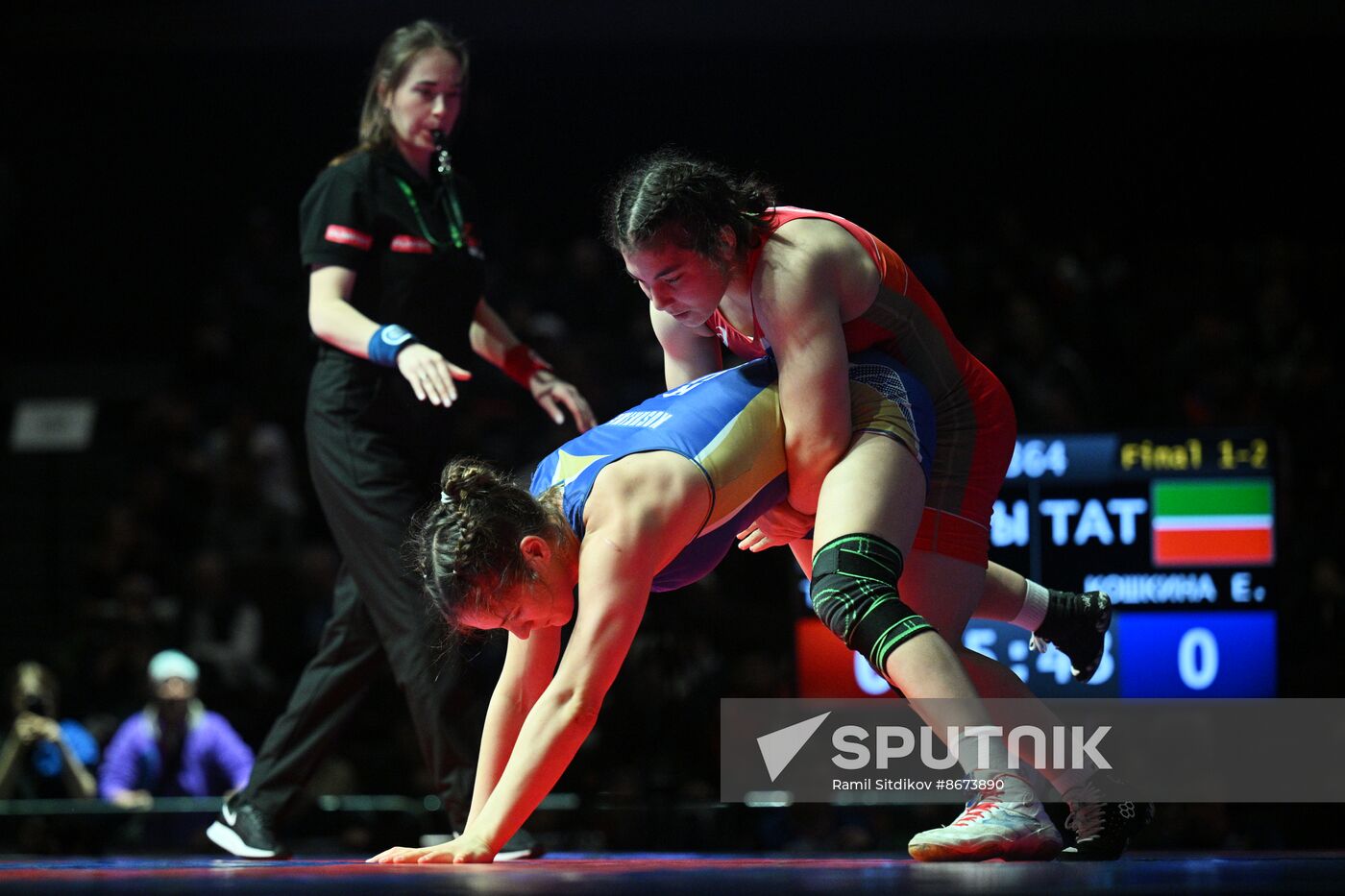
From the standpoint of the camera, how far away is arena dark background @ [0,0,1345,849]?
750cm

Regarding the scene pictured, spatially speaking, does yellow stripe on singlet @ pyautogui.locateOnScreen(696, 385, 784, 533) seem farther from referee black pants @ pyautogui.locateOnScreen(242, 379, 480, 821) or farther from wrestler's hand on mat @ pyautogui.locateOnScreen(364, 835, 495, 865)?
referee black pants @ pyautogui.locateOnScreen(242, 379, 480, 821)

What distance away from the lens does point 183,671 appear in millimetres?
5352

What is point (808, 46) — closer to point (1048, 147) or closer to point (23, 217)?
point (1048, 147)

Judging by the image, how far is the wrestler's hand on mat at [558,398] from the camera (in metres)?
3.23

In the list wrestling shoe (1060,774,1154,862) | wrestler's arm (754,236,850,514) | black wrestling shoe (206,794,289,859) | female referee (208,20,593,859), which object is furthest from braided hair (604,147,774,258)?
black wrestling shoe (206,794,289,859)

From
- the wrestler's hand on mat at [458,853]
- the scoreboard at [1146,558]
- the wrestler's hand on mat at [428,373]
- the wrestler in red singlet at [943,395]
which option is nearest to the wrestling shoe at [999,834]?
the wrestler in red singlet at [943,395]

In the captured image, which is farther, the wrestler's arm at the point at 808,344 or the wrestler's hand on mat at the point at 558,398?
the wrestler's hand on mat at the point at 558,398

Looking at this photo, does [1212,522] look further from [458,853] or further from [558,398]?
[458,853]

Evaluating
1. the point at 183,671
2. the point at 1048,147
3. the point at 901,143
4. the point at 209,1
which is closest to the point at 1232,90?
the point at 1048,147

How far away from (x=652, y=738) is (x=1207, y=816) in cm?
164

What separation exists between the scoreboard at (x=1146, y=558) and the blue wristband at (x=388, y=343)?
1952mm

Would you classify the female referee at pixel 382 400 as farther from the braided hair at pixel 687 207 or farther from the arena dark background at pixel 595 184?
the arena dark background at pixel 595 184

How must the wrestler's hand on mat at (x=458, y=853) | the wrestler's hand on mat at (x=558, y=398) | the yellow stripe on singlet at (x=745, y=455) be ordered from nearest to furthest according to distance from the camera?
1. the wrestler's hand on mat at (x=458, y=853)
2. the yellow stripe on singlet at (x=745, y=455)
3. the wrestler's hand on mat at (x=558, y=398)

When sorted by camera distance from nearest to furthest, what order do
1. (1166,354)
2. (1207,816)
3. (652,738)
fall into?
(1207,816), (652,738), (1166,354)
